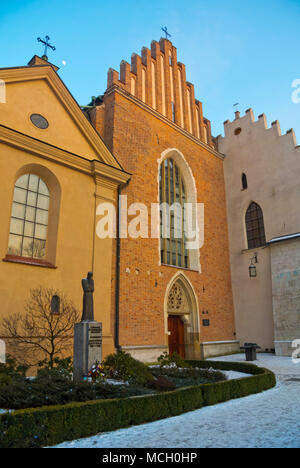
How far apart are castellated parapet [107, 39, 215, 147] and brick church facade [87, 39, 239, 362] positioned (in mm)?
59

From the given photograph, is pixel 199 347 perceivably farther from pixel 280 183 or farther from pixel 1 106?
pixel 1 106

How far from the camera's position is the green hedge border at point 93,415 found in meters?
4.49

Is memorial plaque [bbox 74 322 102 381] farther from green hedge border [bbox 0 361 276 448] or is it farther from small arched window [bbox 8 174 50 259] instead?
small arched window [bbox 8 174 50 259]

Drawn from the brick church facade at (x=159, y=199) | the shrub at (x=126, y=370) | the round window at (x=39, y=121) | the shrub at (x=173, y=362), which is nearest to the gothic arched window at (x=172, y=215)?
the brick church facade at (x=159, y=199)

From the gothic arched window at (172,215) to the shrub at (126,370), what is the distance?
678cm

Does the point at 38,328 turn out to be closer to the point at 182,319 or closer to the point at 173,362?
the point at 173,362

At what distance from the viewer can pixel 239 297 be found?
1988 cm

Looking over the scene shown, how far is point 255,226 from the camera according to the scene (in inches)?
796

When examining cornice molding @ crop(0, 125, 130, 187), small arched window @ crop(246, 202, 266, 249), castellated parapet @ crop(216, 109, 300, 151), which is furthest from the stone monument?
castellated parapet @ crop(216, 109, 300, 151)

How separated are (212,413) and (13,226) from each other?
26.5 ft

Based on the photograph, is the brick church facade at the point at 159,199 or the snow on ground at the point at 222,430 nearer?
the snow on ground at the point at 222,430

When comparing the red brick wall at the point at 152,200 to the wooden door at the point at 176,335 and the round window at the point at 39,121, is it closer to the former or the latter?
the wooden door at the point at 176,335

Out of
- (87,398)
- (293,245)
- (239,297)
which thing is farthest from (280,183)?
(87,398)

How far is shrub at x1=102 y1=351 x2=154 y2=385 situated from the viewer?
28.0ft
